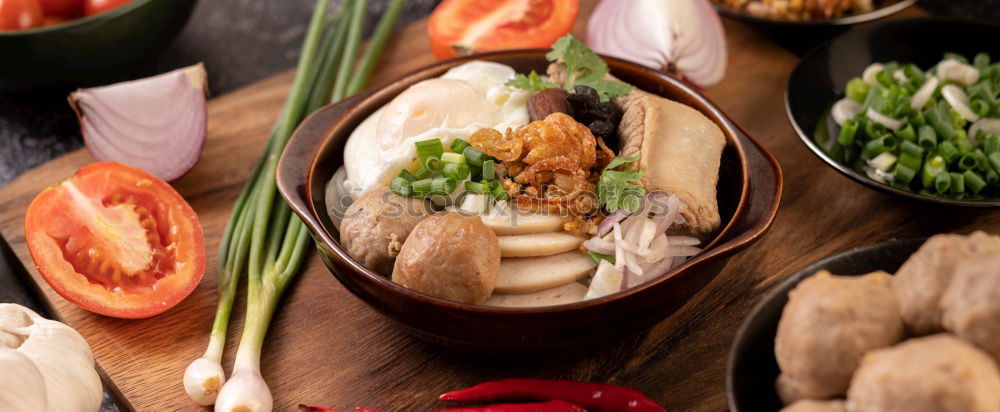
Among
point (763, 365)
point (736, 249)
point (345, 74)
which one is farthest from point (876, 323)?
point (345, 74)

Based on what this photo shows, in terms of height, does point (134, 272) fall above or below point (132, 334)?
above

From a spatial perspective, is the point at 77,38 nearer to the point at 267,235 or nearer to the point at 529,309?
the point at 267,235

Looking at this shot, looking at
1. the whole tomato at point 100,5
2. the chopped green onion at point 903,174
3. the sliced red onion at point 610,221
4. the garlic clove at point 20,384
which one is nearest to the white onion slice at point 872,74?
the chopped green onion at point 903,174

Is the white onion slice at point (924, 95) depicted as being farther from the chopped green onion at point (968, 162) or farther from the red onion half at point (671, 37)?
the red onion half at point (671, 37)

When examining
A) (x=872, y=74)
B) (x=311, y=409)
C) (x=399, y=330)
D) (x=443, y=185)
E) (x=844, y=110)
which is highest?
(x=443, y=185)

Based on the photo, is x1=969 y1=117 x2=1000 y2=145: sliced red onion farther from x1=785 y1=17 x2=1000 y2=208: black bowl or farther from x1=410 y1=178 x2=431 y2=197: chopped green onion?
x1=410 y1=178 x2=431 y2=197: chopped green onion

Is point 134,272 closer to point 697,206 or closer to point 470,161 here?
point 470,161

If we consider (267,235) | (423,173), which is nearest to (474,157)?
(423,173)
